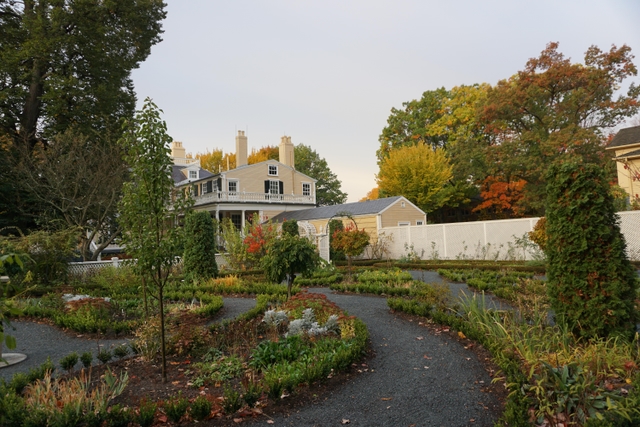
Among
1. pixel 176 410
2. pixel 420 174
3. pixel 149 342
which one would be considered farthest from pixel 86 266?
pixel 420 174

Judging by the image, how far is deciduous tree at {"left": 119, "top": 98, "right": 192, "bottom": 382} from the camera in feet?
14.8

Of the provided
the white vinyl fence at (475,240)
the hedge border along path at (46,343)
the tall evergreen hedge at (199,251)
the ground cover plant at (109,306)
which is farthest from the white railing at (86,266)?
the white vinyl fence at (475,240)

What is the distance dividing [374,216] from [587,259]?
57.9 ft

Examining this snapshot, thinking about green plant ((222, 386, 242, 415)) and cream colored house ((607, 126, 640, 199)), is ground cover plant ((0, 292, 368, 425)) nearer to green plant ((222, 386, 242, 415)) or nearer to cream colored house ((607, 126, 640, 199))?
green plant ((222, 386, 242, 415))

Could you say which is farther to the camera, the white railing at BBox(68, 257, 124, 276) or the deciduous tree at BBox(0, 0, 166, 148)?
the deciduous tree at BBox(0, 0, 166, 148)

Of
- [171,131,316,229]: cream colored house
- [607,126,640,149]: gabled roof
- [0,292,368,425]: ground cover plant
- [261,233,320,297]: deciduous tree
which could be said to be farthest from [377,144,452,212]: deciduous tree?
[0,292,368,425]: ground cover plant

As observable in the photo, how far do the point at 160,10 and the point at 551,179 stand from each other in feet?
72.2

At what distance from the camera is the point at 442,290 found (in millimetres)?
7695

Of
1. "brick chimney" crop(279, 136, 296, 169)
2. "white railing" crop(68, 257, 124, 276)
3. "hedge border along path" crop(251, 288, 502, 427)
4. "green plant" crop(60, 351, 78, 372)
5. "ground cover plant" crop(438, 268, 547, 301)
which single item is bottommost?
"hedge border along path" crop(251, 288, 502, 427)

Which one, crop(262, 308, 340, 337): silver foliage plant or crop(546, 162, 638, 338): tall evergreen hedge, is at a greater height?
crop(546, 162, 638, 338): tall evergreen hedge

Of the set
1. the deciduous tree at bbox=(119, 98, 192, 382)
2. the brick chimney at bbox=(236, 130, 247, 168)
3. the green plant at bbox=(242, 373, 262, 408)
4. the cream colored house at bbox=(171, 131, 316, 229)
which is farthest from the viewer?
the brick chimney at bbox=(236, 130, 247, 168)

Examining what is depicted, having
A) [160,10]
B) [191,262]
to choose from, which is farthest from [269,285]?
[160,10]

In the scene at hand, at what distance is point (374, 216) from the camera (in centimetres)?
2261

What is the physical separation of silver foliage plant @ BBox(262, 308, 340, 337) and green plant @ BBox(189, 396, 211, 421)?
95.6 inches
